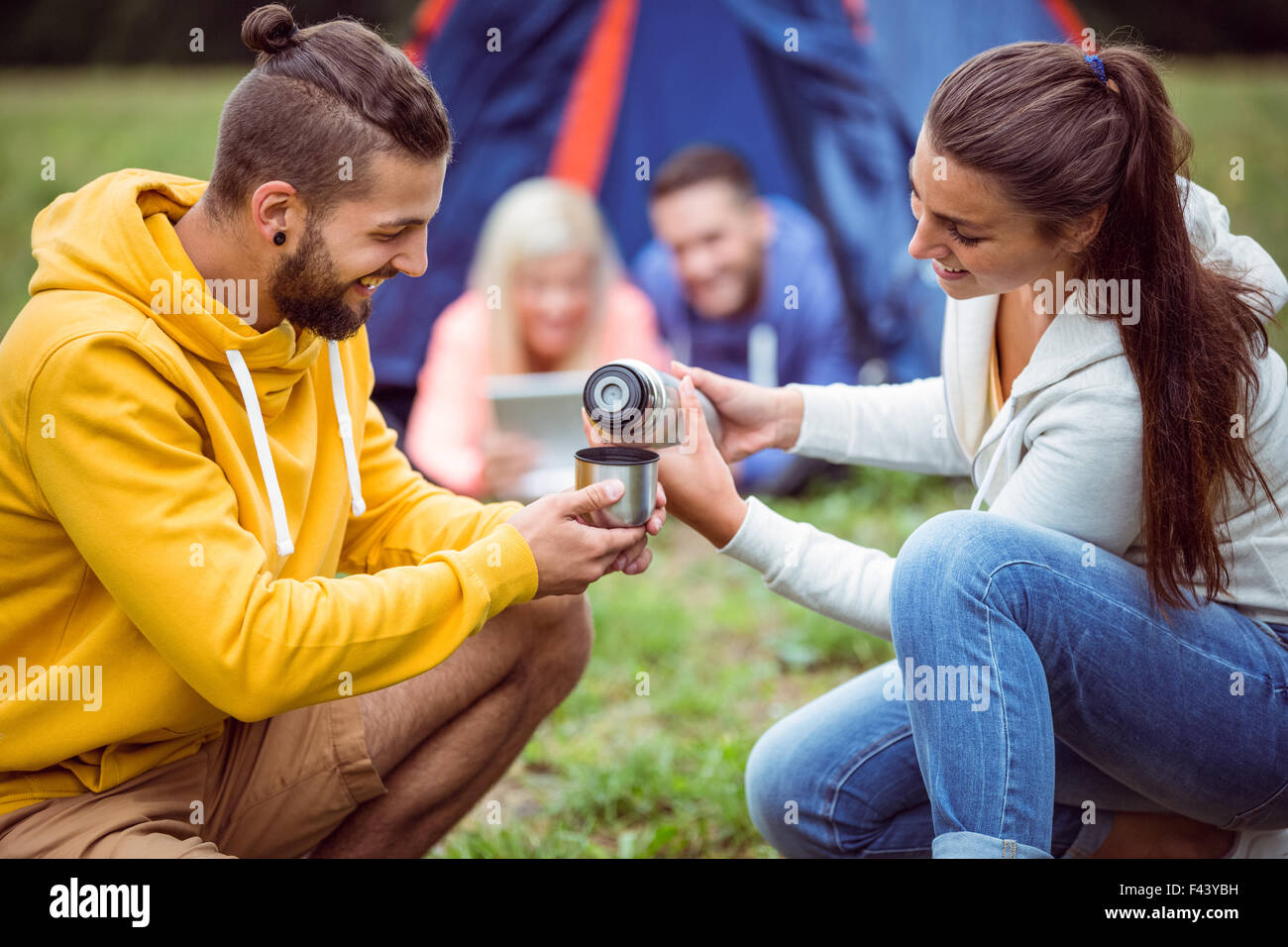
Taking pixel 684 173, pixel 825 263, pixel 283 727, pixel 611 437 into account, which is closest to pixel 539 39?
pixel 684 173

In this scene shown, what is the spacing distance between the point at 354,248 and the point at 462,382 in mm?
2880

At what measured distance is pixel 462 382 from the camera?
15.6 feet

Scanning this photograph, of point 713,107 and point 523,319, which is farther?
point 713,107

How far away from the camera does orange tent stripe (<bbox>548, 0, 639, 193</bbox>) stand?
504 centimetres

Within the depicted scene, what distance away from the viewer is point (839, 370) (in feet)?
16.5

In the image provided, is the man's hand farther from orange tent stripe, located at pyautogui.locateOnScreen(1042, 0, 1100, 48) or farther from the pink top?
orange tent stripe, located at pyautogui.locateOnScreen(1042, 0, 1100, 48)

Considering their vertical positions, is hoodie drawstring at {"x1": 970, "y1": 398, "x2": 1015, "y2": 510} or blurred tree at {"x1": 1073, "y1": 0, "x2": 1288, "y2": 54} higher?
blurred tree at {"x1": 1073, "y1": 0, "x2": 1288, "y2": 54}

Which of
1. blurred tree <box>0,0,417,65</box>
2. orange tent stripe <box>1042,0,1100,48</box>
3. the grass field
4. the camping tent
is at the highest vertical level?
blurred tree <box>0,0,417,65</box>

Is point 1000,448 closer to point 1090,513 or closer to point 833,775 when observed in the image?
point 1090,513

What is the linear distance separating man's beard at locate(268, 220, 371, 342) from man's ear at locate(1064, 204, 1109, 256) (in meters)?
1.12

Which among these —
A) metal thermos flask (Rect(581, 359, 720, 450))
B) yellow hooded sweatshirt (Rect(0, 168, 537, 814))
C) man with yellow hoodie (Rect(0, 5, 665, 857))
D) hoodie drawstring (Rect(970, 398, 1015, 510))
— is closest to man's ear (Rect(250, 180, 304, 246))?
man with yellow hoodie (Rect(0, 5, 665, 857))

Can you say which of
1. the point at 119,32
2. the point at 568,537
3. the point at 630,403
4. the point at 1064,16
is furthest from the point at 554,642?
the point at 119,32

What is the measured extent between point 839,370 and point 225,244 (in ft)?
11.4
